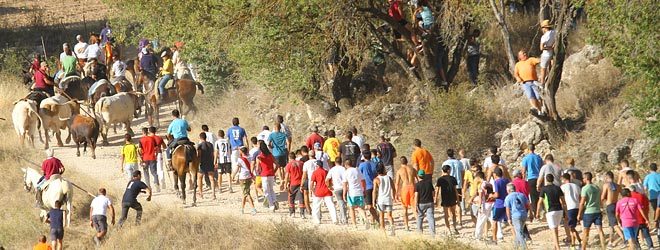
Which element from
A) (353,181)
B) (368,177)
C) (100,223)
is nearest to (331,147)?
(368,177)

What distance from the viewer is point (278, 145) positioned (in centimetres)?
2811

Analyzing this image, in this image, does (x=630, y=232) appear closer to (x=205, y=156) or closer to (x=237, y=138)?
(x=237, y=138)

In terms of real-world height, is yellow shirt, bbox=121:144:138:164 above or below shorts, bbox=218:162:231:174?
above

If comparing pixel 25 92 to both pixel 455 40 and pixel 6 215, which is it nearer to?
pixel 6 215

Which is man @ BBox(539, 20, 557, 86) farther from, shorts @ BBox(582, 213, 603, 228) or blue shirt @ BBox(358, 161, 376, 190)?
shorts @ BBox(582, 213, 603, 228)

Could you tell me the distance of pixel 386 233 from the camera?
81.6 feet

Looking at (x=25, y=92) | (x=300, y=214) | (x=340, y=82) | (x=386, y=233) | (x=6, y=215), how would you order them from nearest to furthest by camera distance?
1. (x=386, y=233)
2. (x=300, y=214)
3. (x=6, y=215)
4. (x=340, y=82)
5. (x=25, y=92)

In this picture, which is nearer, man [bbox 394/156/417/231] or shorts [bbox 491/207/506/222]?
shorts [bbox 491/207/506/222]

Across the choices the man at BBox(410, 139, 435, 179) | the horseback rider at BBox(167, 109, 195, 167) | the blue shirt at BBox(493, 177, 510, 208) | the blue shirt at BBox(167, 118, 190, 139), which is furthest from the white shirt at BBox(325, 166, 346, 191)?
the blue shirt at BBox(167, 118, 190, 139)

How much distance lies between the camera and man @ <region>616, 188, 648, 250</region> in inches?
867

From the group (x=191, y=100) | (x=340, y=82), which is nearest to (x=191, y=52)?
(x=191, y=100)

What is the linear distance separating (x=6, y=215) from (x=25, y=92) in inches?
400

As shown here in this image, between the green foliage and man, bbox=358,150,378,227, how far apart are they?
4.58m

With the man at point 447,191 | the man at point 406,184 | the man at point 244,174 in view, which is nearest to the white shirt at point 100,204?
the man at point 244,174
